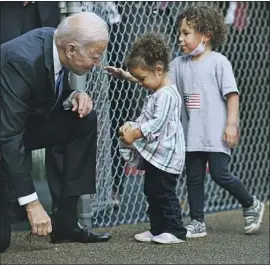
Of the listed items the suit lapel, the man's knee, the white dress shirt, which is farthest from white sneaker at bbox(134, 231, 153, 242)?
the suit lapel

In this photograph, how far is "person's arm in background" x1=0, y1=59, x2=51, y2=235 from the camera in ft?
11.2

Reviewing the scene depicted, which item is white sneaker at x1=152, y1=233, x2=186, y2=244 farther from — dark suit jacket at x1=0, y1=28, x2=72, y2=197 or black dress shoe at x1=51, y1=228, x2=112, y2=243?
dark suit jacket at x1=0, y1=28, x2=72, y2=197

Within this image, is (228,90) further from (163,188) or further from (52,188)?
(52,188)

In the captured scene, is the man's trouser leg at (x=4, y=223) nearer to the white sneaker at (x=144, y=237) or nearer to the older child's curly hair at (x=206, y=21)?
the white sneaker at (x=144, y=237)

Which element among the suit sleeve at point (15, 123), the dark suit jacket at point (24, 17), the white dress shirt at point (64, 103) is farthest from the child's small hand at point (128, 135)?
the dark suit jacket at point (24, 17)

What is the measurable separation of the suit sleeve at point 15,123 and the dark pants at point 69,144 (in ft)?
1.49

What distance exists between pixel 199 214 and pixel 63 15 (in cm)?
131

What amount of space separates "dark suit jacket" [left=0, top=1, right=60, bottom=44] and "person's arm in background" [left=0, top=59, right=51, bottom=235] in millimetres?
1088

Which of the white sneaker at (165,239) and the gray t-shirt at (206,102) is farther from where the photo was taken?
the gray t-shirt at (206,102)

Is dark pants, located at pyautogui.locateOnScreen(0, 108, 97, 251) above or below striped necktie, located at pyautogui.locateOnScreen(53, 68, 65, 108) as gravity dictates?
below

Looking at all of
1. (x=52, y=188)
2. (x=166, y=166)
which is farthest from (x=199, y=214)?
(x=52, y=188)

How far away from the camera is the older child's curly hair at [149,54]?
418cm

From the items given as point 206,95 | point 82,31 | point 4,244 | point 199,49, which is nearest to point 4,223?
point 4,244

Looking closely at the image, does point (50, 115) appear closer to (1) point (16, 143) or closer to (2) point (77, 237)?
(1) point (16, 143)
